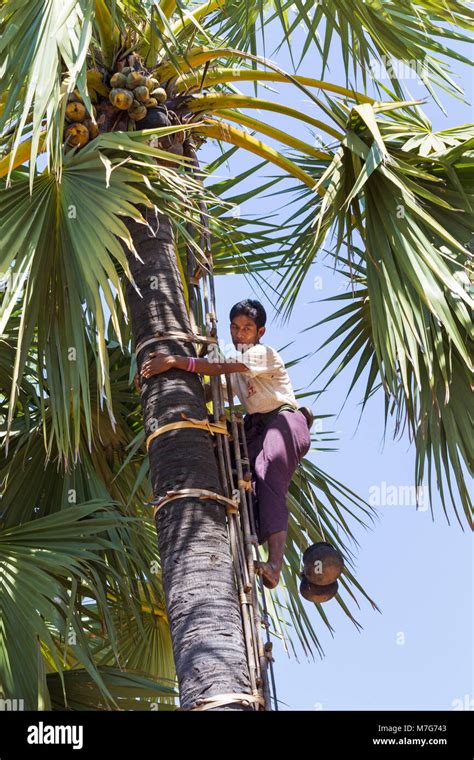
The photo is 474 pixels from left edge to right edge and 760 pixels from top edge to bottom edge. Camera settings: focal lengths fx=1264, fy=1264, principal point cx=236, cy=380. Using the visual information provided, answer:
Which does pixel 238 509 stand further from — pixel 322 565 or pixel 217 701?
pixel 217 701

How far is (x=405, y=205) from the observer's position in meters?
6.33

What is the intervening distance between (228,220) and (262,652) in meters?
3.71

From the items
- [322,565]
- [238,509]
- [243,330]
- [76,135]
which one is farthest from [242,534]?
[76,135]

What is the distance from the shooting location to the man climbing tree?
5809 millimetres

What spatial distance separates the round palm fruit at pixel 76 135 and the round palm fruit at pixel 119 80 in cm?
30

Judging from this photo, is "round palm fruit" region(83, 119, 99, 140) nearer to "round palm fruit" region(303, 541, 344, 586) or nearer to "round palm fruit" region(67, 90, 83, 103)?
"round palm fruit" region(67, 90, 83, 103)

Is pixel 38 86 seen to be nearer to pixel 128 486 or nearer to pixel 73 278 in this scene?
pixel 73 278

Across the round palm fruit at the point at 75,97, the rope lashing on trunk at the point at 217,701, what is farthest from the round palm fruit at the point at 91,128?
the rope lashing on trunk at the point at 217,701

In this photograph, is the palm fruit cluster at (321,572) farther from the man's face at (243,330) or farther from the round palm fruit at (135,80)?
the round palm fruit at (135,80)

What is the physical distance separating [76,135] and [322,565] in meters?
2.43

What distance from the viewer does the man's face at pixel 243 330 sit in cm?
664

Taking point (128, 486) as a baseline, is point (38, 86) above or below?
above

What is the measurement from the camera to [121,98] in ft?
20.8
